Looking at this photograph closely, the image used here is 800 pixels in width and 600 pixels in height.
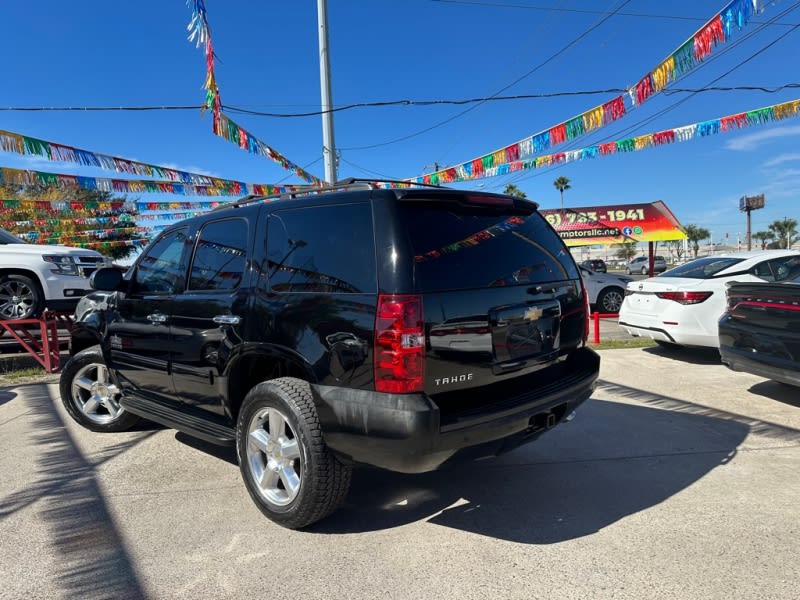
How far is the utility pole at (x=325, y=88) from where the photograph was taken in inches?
480

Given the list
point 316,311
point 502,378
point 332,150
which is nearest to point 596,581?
point 502,378

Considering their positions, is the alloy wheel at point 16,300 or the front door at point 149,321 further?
the alloy wheel at point 16,300

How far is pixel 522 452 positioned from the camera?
4.23 meters

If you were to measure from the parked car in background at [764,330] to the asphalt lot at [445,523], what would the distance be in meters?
0.52

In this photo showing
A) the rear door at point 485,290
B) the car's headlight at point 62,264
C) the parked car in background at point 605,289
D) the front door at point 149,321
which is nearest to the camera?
the rear door at point 485,290

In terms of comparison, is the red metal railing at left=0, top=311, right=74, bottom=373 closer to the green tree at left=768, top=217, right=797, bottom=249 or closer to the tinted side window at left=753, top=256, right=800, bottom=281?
the tinted side window at left=753, top=256, right=800, bottom=281

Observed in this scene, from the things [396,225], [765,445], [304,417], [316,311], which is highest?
[396,225]

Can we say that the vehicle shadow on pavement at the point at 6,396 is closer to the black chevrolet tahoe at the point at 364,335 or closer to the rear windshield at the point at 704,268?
the black chevrolet tahoe at the point at 364,335

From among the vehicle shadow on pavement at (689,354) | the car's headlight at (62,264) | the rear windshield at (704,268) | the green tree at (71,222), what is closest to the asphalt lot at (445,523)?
the vehicle shadow on pavement at (689,354)

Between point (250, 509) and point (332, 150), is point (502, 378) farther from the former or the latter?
point (332, 150)

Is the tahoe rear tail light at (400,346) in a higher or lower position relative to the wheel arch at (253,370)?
higher

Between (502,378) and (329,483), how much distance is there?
107cm

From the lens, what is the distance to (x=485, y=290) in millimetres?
2791

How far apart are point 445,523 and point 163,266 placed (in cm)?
278
